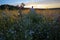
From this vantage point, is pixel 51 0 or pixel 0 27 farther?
pixel 51 0

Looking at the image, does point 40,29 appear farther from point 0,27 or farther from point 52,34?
point 0,27

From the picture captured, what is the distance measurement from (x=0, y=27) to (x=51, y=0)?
156cm

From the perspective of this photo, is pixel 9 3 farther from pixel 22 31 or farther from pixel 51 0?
pixel 22 31

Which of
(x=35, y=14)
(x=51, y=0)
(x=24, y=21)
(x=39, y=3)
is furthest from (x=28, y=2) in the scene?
(x=24, y=21)

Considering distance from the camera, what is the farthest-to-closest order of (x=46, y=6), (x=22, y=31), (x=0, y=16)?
(x=46, y=6)
(x=0, y=16)
(x=22, y=31)

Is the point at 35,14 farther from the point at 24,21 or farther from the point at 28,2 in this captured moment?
the point at 28,2

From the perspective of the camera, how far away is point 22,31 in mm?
2975

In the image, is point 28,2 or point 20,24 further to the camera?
point 28,2

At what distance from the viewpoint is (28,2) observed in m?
4.21

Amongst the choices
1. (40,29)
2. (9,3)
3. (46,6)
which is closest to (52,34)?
(40,29)

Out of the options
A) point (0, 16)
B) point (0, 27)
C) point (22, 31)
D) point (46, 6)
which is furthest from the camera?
point (46, 6)

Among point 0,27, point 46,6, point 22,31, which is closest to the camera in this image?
point 22,31

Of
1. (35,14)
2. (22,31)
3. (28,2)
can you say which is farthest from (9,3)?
(22,31)

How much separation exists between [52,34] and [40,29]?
194 millimetres
